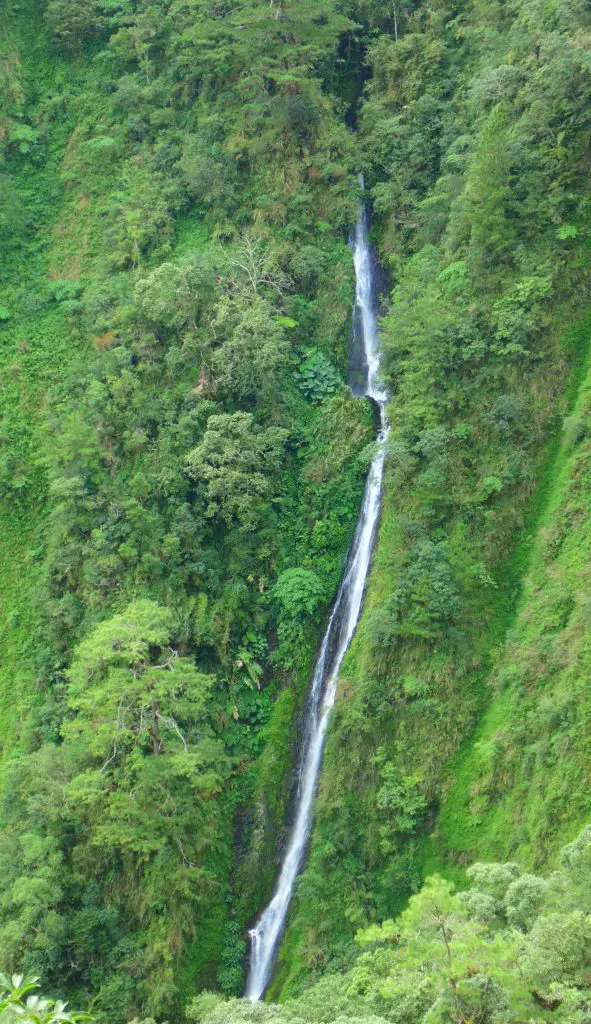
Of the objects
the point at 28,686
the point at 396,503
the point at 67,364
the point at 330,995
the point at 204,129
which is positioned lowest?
the point at 330,995

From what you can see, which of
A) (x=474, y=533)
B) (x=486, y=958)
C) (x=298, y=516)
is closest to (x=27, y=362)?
(x=298, y=516)

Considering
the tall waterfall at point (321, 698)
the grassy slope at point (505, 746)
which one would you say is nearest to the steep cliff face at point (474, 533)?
the grassy slope at point (505, 746)

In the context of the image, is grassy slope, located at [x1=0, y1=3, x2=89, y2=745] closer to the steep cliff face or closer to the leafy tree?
the leafy tree

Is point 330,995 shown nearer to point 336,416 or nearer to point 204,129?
point 336,416

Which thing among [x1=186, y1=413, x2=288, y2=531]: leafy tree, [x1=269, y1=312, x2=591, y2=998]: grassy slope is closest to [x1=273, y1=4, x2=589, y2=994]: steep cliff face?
[x1=269, y1=312, x2=591, y2=998]: grassy slope

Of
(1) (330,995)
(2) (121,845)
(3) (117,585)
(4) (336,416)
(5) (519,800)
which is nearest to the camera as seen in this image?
(1) (330,995)

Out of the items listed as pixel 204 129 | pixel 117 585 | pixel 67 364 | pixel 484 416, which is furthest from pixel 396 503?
pixel 204 129

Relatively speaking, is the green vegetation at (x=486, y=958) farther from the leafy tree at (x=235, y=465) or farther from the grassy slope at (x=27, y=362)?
the grassy slope at (x=27, y=362)
